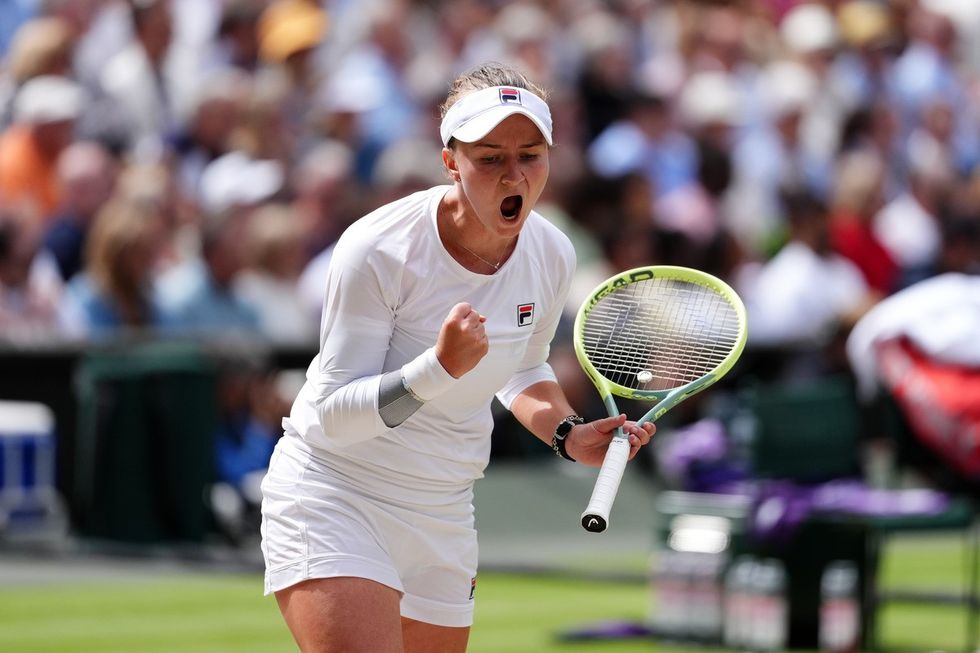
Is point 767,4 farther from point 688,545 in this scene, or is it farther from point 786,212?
point 688,545

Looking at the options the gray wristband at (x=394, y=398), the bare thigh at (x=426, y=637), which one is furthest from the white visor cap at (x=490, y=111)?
the bare thigh at (x=426, y=637)

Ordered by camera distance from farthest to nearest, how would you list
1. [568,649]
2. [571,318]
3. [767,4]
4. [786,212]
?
[767,4], [786,212], [571,318], [568,649]

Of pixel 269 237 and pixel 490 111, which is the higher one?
pixel 490 111

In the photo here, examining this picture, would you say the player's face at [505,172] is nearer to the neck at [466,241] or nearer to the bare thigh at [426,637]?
the neck at [466,241]

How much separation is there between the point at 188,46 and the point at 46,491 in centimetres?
382

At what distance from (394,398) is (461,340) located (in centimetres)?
21

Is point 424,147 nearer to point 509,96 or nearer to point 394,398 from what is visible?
point 509,96

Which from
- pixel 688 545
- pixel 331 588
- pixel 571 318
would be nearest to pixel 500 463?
pixel 571 318

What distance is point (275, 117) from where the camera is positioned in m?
10.9

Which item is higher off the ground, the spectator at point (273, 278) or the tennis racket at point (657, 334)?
the tennis racket at point (657, 334)

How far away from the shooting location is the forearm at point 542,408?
163 inches

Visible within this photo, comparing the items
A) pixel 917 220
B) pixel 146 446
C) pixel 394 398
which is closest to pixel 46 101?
pixel 146 446

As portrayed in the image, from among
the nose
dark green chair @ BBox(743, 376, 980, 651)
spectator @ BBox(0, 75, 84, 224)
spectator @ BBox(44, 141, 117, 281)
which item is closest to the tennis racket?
the nose

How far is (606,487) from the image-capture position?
12.0 feet
